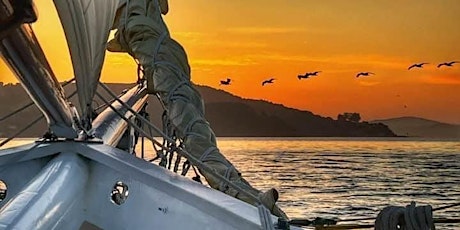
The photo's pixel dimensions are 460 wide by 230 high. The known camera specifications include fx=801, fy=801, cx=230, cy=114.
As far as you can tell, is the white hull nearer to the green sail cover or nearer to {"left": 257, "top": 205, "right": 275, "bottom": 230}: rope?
{"left": 257, "top": 205, "right": 275, "bottom": 230}: rope

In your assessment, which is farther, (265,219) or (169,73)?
(169,73)

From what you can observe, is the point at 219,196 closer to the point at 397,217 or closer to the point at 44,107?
the point at 44,107

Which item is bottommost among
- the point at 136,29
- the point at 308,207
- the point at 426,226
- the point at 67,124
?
the point at 308,207

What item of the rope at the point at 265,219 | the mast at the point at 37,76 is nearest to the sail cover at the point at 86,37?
the mast at the point at 37,76

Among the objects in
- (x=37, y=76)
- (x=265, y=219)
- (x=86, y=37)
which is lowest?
(x=265, y=219)

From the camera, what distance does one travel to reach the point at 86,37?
2457mm

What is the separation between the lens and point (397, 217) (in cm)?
288

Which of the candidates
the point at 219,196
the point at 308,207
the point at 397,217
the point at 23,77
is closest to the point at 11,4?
the point at 23,77

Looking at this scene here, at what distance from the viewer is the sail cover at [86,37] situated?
7.59 feet

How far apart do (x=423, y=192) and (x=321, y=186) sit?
14.8 ft

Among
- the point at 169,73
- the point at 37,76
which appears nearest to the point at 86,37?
the point at 37,76

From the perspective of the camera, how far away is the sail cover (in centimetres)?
231

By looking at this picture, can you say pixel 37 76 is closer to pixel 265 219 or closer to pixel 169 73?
pixel 265 219

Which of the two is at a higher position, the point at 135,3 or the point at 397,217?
the point at 135,3
